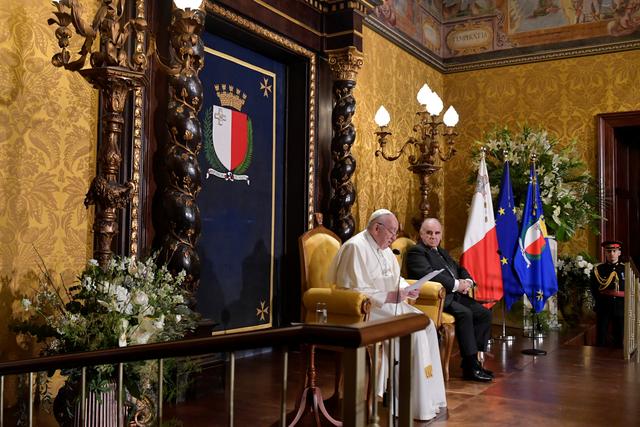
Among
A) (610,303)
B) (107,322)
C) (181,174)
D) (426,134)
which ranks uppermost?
(426,134)

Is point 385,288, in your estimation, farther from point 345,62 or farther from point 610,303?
point 610,303

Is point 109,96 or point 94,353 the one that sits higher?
point 109,96

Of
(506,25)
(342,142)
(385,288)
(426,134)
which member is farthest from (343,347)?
(506,25)

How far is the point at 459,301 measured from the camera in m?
6.15

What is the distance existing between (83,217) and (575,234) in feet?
22.8

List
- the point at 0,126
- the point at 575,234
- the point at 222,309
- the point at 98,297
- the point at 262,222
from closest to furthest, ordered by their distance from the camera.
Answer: the point at 98,297, the point at 0,126, the point at 222,309, the point at 262,222, the point at 575,234

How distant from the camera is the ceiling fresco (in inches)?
349

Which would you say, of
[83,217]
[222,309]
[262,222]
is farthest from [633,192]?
[83,217]

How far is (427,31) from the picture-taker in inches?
380

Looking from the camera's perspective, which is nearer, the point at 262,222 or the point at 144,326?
the point at 144,326

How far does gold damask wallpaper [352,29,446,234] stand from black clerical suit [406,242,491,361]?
1.77 metres

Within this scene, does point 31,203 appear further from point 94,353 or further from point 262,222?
point 262,222

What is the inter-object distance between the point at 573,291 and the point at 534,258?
5.27ft

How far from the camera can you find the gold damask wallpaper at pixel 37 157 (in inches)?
158
